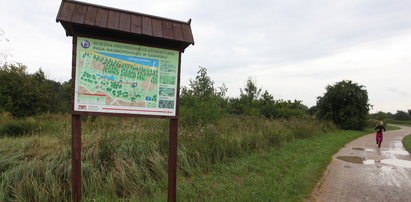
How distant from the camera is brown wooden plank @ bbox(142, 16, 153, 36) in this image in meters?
2.99

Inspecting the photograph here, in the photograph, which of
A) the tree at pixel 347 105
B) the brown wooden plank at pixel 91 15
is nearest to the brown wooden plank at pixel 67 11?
the brown wooden plank at pixel 91 15

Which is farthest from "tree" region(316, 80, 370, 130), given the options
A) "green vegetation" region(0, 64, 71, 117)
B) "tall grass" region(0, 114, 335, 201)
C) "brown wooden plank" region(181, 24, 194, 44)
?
"green vegetation" region(0, 64, 71, 117)

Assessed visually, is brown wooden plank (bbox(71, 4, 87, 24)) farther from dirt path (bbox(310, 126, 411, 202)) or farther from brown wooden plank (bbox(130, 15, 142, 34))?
dirt path (bbox(310, 126, 411, 202))

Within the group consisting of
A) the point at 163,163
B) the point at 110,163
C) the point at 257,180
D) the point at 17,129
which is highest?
the point at 17,129

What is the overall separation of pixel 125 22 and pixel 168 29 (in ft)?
1.88

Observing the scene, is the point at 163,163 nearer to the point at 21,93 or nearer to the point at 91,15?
the point at 91,15

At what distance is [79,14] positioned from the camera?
8.92ft

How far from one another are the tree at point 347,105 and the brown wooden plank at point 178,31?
82.1ft

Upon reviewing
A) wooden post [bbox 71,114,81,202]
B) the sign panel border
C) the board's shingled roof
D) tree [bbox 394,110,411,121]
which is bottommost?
tree [bbox 394,110,411,121]

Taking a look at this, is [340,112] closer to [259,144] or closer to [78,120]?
[259,144]

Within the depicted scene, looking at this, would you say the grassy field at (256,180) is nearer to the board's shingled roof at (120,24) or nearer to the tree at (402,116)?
the board's shingled roof at (120,24)

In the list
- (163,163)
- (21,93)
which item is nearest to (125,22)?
(163,163)

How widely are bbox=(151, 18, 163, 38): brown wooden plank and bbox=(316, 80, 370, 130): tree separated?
25.3 m

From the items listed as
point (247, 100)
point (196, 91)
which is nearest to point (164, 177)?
point (196, 91)
